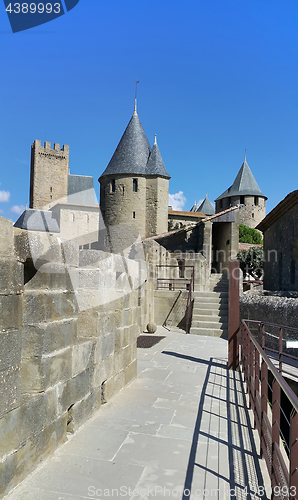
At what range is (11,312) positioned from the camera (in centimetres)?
251

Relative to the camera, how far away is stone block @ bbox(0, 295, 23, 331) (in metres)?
2.43

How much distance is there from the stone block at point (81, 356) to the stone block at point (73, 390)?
0.19 ft

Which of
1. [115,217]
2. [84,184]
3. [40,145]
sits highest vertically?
[40,145]

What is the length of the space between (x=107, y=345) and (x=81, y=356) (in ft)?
2.52

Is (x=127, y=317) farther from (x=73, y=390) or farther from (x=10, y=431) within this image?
(x=10, y=431)

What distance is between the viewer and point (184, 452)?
3219 millimetres

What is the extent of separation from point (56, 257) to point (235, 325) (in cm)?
422

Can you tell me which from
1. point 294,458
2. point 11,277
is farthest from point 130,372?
point 294,458

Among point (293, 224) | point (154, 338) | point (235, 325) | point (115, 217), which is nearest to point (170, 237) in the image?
point (115, 217)

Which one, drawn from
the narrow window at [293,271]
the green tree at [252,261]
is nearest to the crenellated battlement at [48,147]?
the green tree at [252,261]

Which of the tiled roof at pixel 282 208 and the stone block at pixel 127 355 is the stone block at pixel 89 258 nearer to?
the stone block at pixel 127 355

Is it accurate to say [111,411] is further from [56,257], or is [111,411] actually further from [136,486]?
[56,257]

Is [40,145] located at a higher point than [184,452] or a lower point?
higher

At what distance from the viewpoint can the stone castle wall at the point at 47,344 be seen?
2496 mm
